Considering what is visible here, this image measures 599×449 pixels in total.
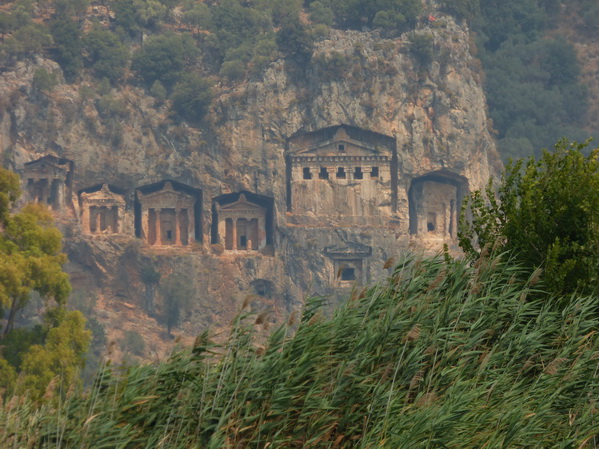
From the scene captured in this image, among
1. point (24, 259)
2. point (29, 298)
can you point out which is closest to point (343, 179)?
point (24, 259)

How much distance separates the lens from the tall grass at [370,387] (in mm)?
10805

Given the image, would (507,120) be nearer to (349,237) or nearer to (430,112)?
(430,112)

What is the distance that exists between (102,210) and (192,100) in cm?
939

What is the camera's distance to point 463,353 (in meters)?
11.8

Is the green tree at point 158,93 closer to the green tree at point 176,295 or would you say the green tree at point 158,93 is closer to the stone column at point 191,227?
the stone column at point 191,227

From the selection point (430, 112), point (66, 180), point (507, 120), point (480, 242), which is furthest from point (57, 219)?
point (480, 242)

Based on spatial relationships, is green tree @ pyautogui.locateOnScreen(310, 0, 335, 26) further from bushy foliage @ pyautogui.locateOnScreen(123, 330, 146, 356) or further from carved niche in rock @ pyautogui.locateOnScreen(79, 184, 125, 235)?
bushy foliage @ pyautogui.locateOnScreen(123, 330, 146, 356)

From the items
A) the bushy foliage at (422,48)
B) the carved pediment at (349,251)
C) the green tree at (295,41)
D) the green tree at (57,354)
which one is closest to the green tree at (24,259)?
the green tree at (57,354)

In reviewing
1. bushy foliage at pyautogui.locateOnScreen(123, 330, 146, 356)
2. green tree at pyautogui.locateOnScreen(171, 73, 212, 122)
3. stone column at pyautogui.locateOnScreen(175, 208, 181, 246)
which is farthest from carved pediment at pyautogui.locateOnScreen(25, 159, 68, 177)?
bushy foliage at pyautogui.locateOnScreen(123, 330, 146, 356)

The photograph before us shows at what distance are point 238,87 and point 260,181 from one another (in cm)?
736

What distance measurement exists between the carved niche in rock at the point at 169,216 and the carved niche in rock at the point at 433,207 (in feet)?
45.7

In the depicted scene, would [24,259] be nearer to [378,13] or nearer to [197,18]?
[378,13]

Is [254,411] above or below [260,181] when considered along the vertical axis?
below

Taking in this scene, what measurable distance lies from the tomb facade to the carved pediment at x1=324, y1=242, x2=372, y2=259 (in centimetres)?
453
